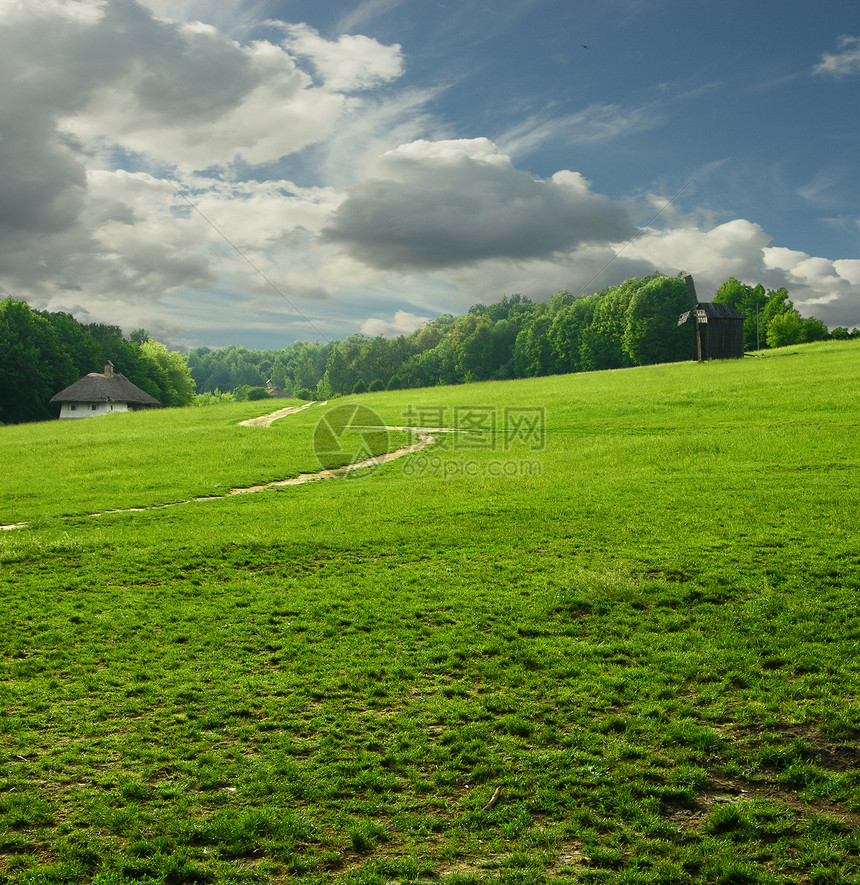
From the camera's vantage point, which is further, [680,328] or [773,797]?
[680,328]

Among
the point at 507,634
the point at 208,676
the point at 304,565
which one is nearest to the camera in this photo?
the point at 208,676

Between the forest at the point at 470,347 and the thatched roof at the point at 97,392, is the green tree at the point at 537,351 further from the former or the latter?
the thatched roof at the point at 97,392

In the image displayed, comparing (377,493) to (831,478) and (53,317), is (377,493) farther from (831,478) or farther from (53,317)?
(53,317)

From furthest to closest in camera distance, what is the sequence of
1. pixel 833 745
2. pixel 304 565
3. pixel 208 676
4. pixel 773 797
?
1. pixel 304 565
2. pixel 208 676
3. pixel 833 745
4. pixel 773 797

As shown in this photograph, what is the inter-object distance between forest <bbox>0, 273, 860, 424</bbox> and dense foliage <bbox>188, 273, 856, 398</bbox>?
0.63 ft

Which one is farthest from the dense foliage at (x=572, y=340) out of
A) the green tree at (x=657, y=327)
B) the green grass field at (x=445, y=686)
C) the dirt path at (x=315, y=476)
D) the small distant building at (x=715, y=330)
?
the green grass field at (x=445, y=686)

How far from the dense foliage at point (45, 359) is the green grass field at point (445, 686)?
76.9 m

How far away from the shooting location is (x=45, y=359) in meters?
89.9

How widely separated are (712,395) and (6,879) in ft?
125

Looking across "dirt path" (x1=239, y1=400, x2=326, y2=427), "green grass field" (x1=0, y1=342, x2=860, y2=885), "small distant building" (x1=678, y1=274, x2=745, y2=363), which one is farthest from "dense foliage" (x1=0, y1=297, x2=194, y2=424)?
"small distant building" (x1=678, y1=274, x2=745, y2=363)

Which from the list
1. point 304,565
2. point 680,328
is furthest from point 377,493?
Answer: point 680,328

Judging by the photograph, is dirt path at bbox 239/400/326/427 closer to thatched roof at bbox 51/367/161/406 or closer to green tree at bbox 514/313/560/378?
thatched roof at bbox 51/367/161/406

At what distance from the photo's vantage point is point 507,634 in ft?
35.0

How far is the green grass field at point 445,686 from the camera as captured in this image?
20.6 feet
